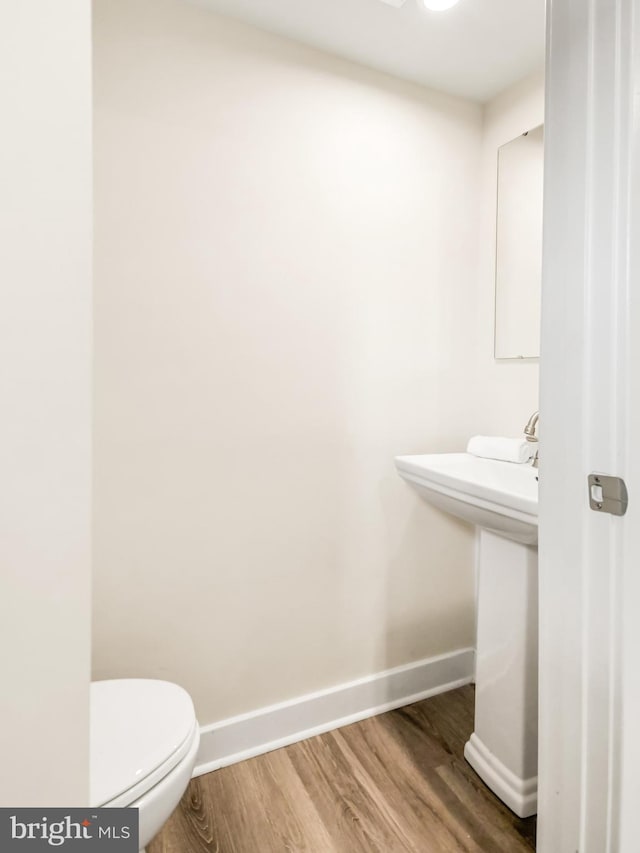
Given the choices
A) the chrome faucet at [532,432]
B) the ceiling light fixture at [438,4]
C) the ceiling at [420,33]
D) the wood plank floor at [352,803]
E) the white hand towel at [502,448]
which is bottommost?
the wood plank floor at [352,803]

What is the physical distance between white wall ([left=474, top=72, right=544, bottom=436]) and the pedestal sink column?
0.55m

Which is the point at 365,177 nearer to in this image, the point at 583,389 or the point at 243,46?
the point at 243,46

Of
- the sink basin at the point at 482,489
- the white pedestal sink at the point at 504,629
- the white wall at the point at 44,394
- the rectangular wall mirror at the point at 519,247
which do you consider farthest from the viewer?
the rectangular wall mirror at the point at 519,247

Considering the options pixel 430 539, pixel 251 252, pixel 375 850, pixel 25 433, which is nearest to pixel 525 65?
pixel 251 252

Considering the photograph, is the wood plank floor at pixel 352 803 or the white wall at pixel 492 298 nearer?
the wood plank floor at pixel 352 803

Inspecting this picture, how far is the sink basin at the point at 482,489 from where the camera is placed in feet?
3.88

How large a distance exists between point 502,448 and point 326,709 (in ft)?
3.68

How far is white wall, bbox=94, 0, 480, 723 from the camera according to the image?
1.35 m

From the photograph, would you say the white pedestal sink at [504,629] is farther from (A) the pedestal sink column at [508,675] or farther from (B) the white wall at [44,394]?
(B) the white wall at [44,394]

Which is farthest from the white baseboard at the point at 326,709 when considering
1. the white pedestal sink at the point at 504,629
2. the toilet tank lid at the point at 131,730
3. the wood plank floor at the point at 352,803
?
the toilet tank lid at the point at 131,730

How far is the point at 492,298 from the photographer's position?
6.12ft

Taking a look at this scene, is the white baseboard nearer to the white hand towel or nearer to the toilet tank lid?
the toilet tank lid

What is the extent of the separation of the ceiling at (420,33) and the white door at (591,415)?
81 cm

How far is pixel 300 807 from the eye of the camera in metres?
1.33
